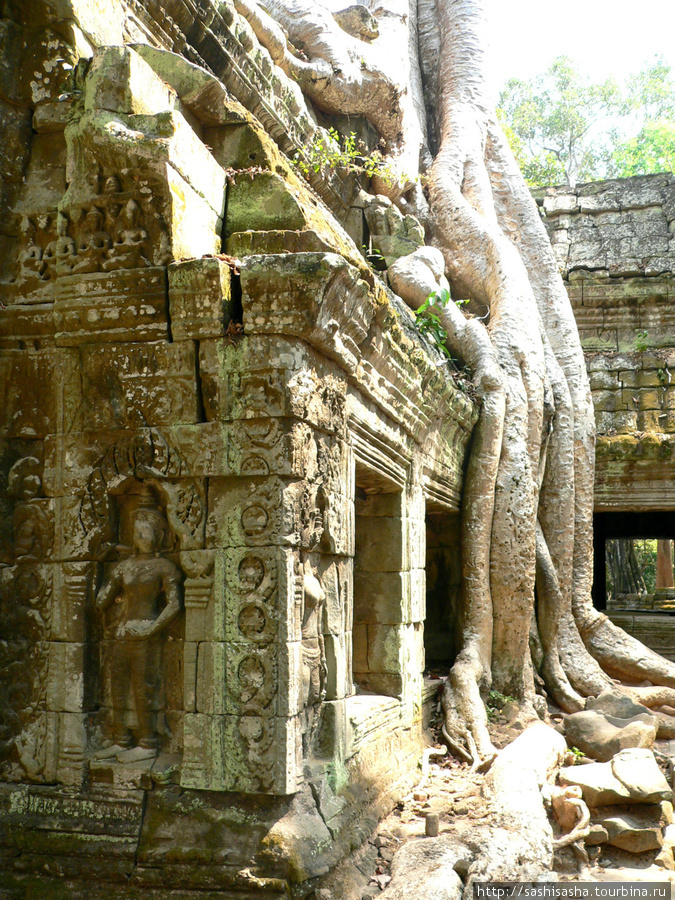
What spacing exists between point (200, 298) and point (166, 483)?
748 mm

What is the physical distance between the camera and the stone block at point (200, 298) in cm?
310

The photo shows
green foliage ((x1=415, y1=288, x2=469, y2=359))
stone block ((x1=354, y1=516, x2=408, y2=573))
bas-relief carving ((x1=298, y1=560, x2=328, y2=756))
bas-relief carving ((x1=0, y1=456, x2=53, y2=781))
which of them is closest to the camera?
bas-relief carving ((x1=298, y1=560, x2=328, y2=756))

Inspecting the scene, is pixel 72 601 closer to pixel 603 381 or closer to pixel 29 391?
pixel 29 391

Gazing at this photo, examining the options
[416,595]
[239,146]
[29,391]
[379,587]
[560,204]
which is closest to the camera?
[29,391]

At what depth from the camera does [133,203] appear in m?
3.18

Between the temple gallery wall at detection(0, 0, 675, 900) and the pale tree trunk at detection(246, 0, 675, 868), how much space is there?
2.23 m

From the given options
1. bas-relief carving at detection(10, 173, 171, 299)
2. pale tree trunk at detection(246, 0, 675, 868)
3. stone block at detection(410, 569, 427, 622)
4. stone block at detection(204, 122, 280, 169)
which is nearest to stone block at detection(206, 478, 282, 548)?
bas-relief carving at detection(10, 173, 171, 299)

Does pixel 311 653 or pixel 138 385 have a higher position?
pixel 138 385

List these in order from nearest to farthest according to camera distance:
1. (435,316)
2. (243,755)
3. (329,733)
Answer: (243,755)
(329,733)
(435,316)

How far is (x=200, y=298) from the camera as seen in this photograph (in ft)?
10.3

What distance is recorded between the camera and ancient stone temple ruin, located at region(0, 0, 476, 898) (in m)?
2.98

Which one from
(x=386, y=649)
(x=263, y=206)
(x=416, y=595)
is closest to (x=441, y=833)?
(x=386, y=649)

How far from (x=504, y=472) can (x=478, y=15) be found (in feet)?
→ 17.8

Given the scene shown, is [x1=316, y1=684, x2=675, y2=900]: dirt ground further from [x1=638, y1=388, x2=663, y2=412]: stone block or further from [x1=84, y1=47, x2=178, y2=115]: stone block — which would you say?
[x1=638, y1=388, x2=663, y2=412]: stone block
